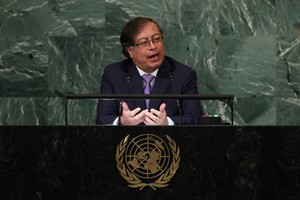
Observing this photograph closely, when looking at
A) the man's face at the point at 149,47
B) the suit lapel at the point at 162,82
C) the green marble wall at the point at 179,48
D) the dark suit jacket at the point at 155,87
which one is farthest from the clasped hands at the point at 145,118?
the green marble wall at the point at 179,48

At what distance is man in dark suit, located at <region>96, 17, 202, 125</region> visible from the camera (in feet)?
12.8

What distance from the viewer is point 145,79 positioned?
4.07 m

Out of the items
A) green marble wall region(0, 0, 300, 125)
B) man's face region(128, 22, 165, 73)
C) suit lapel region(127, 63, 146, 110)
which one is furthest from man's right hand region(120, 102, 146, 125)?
green marble wall region(0, 0, 300, 125)
